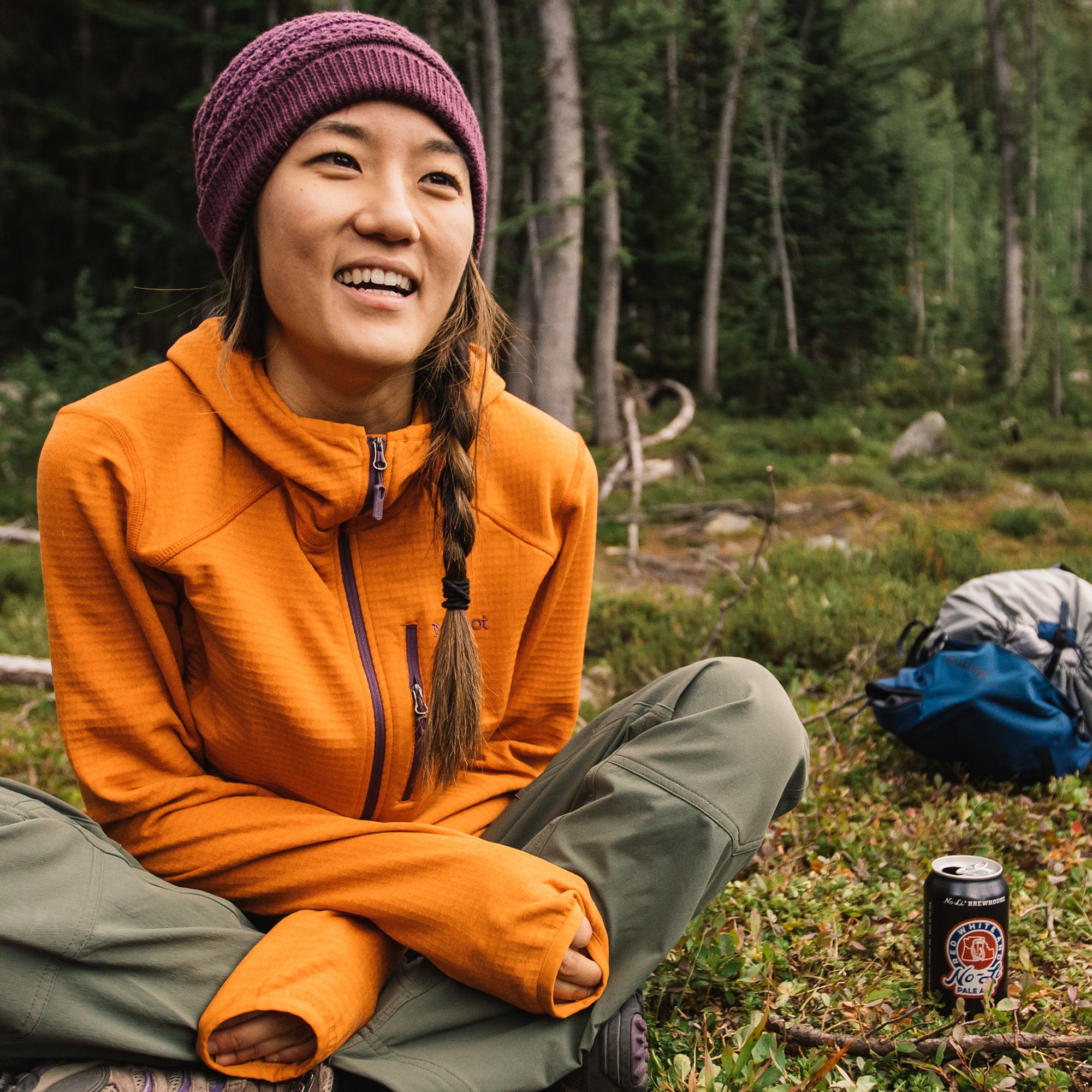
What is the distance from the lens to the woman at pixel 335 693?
5.85 feet

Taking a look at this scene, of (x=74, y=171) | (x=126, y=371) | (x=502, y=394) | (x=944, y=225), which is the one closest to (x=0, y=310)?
(x=74, y=171)

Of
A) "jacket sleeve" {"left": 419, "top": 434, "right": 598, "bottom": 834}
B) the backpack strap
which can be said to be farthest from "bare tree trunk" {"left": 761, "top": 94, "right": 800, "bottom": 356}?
"jacket sleeve" {"left": 419, "top": 434, "right": 598, "bottom": 834}

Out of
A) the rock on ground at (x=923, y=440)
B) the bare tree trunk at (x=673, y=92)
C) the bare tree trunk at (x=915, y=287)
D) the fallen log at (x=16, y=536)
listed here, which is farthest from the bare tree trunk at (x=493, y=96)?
the bare tree trunk at (x=915, y=287)

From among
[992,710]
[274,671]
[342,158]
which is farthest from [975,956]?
[342,158]

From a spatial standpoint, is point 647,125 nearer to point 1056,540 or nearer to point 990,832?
point 1056,540

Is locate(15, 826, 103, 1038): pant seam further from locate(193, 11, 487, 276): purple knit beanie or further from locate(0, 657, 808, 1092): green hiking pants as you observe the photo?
locate(193, 11, 487, 276): purple knit beanie

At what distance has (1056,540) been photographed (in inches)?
348

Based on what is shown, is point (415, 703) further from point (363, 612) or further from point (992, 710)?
point (992, 710)

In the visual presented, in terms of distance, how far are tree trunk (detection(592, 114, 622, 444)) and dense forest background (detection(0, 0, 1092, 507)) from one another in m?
0.04

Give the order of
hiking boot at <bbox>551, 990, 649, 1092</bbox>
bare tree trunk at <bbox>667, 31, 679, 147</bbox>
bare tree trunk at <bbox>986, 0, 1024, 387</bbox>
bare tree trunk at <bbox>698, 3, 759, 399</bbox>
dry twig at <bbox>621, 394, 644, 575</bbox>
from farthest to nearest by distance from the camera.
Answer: bare tree trunk at <bbox>667, 31, 679, 147</bbox> → bare tree trunk at <bbox>698, 3, 759, 399</bbox> → bare tree trunk at <bbox>986, 0, 1024, 387</bbox> → dry twig at <bbox>621, 394, 644, 575</bbox> → hiking boot at <bbox>551, 990, 649, 1092</bbox>

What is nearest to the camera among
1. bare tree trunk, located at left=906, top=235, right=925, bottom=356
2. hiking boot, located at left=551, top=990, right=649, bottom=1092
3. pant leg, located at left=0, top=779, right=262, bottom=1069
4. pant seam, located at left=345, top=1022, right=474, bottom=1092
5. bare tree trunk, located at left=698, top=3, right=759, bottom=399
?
pant leg, located at left=0, top=779, right=262, bottom=1069

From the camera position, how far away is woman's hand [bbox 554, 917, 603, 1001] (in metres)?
1.81

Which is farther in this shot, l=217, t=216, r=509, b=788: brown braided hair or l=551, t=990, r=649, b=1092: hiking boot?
l=217, t=216, r=509, b=788: brown braided hair

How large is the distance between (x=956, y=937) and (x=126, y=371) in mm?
12930
